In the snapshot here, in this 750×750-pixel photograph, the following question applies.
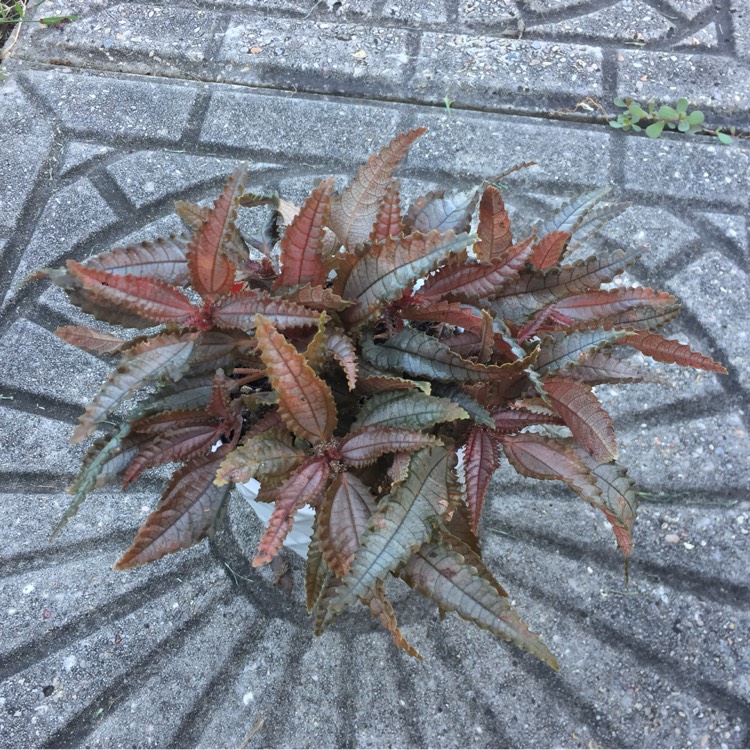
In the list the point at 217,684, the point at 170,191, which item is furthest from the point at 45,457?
the point at 170,191

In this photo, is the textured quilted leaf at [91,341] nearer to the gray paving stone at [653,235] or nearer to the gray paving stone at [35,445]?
the gray paving stone at [35,445]


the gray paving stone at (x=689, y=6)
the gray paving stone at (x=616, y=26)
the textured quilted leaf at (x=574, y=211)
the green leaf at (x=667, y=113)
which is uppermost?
the gray paving stone at (x=689, y=6)

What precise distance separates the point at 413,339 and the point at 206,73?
43.3 inches

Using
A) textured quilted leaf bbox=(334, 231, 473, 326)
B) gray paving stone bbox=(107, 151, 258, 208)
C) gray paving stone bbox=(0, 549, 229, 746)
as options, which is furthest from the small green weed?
gray paving stone bbox=(0, 549, 229, 746)

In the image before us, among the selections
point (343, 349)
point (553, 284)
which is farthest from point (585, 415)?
point (343, 349)

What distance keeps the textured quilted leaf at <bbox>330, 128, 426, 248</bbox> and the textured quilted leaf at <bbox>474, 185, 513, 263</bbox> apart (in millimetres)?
109

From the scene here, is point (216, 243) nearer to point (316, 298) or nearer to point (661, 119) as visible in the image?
point (316, 298)

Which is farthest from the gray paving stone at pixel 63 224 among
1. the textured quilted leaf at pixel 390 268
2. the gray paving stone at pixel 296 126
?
the textured quilted leaf at pixel 390 268

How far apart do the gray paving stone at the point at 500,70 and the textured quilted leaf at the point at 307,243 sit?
931 millimetres

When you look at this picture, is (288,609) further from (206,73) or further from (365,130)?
(206,73)

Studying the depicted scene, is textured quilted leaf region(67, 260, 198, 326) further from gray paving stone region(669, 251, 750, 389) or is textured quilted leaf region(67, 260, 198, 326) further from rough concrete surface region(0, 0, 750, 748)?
gray paving stone region(669, 251, 750, 389)

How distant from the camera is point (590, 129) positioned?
152 cm

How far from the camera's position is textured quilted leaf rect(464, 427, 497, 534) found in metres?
0.77

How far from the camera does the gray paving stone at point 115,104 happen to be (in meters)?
1.51
